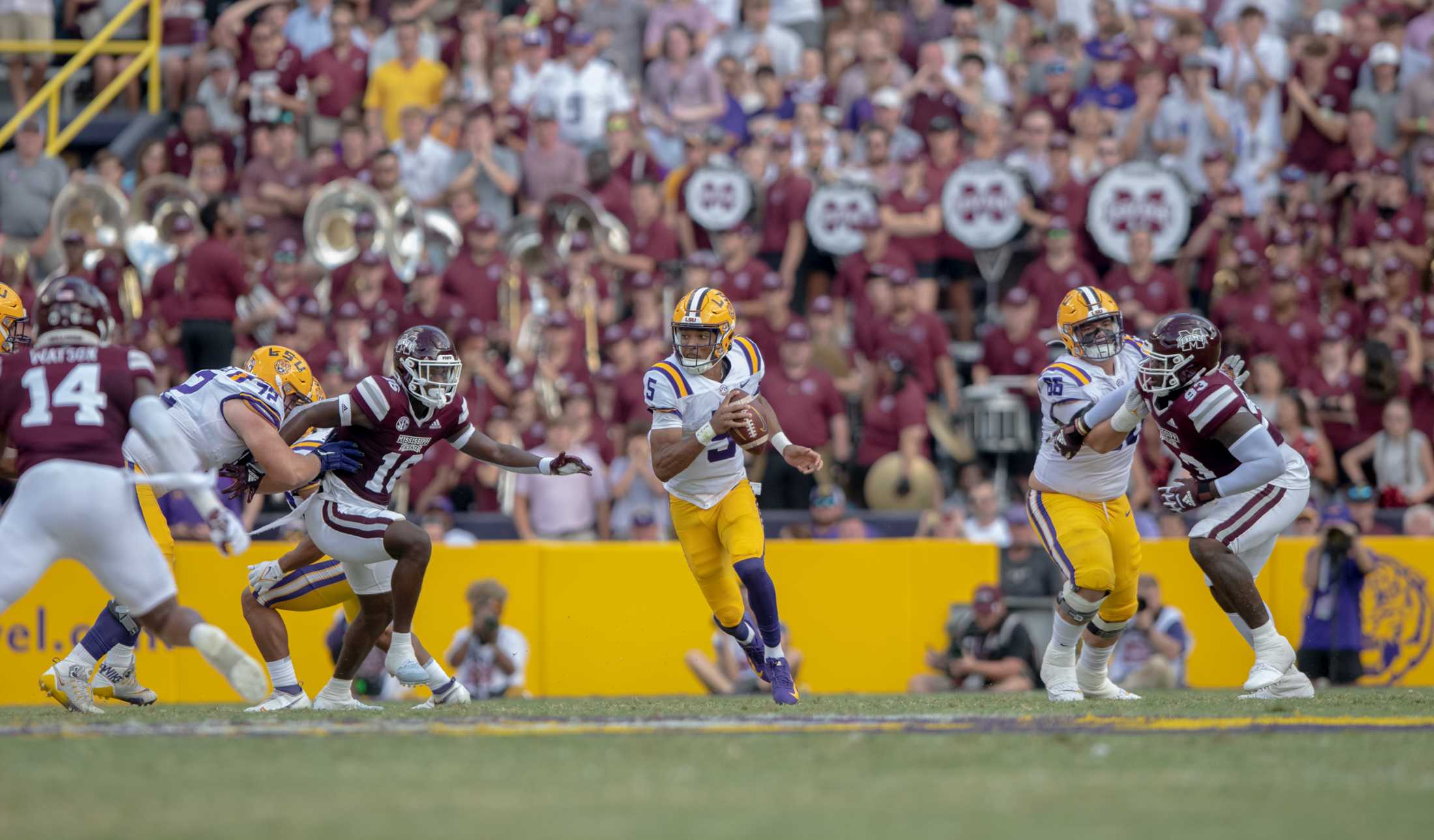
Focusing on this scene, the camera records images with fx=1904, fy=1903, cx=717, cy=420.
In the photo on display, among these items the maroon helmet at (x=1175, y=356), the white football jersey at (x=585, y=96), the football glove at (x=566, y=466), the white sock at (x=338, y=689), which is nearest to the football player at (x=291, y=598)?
the white sock at (x=338, y=689)

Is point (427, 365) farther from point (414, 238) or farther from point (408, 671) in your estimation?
point (414, 238)

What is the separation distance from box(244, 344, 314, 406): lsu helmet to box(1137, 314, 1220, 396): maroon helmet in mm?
4109

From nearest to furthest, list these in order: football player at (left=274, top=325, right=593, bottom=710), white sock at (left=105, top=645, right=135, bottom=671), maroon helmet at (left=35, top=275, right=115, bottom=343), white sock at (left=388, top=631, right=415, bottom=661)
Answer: maroon helmet at (left=35, top=275, right=115, bottom=343) → football player at (left=274, top=325, right=593, bottom=710) → white sock at (left=388, top=631, right=415, bottom=661) → white sock at (left=105, top=645, right=135, bottom=671)

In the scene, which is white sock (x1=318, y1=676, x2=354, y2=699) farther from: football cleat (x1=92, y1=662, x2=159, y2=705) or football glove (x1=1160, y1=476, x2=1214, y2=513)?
football glove (x1=1160, y1=476, x2=1214, y2=513)

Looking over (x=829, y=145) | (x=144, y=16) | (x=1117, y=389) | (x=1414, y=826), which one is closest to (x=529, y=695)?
(x=1117, y=389)

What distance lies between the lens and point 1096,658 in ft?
31.2

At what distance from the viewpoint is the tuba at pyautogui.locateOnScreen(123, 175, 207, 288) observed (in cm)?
1694

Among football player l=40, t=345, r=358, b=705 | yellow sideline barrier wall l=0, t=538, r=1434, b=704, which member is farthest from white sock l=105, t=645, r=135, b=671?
yellow sideline barrier wall l=0, t=538, r=1434, b=704

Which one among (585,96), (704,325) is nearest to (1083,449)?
(704,325)

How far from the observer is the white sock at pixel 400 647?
906 centimetres

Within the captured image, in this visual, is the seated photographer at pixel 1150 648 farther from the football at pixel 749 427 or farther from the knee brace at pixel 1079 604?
the football at pixel 749 427

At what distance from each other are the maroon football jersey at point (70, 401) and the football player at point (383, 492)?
63.5 inches

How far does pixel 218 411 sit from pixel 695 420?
2.29 metres

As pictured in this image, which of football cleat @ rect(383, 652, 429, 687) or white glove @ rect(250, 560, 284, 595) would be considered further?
white glove @ rect(250, 560, 284, 595)
